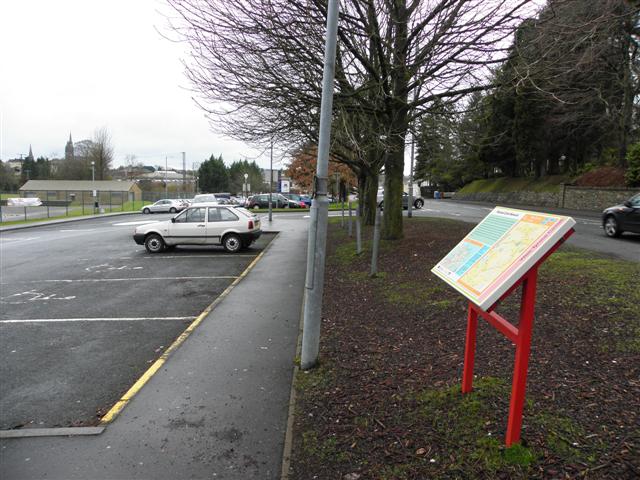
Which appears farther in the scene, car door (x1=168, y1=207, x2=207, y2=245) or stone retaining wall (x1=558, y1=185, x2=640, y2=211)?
stone retaining wall (x1=558, y1=185, x2=640, y2=211)

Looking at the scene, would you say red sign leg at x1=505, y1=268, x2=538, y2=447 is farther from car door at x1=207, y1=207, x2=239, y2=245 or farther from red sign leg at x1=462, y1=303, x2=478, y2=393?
car door at x1=207, y1=207, x2=239, y2=245

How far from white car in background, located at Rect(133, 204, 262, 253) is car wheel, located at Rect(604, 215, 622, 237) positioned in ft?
37.0

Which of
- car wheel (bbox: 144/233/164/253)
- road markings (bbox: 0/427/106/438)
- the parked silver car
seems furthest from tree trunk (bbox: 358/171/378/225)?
the parked silver car

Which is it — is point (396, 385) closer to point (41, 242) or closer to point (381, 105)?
point (381, 105)

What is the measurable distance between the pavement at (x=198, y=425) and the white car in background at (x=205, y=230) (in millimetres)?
8640

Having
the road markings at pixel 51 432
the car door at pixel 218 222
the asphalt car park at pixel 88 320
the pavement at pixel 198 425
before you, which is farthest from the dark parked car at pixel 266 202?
the road markings at pixel 51 432

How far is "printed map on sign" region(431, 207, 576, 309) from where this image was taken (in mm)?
2490

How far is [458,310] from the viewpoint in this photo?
578 centimetres

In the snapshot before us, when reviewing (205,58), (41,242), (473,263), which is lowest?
(41,242)

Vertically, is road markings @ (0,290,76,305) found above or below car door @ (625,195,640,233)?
below

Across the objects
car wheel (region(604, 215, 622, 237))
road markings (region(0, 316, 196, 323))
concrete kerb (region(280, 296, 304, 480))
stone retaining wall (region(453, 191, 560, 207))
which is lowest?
road markings (region(0, 316, 196, 323))

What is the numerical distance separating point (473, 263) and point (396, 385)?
4.91 ft

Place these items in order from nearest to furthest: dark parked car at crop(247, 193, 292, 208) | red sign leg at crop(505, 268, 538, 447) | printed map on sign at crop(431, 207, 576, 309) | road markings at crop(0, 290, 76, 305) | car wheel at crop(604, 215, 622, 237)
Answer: printed map on sign at crop(431, 207, 576, 309) → red sign leg at crop(505, 268, 538, 447) → road markings at crop(0, 290, 76, 305) → car wheel at crop(604, 215, 622, 237) → dark parked car at crop(247, 193, 292, 208)

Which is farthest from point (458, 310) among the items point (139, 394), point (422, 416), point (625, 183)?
point (625, 183)
